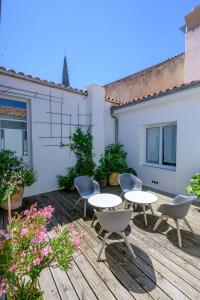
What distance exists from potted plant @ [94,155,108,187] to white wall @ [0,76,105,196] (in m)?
0.61

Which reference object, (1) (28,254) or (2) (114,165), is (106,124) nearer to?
(2) (114,165)

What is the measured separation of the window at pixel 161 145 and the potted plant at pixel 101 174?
73.5 inches

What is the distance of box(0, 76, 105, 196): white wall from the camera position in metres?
5.51

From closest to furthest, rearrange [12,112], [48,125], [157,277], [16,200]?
[157,277] < [16,200] < [12,112] < [48,125]

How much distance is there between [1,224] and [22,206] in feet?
3.29

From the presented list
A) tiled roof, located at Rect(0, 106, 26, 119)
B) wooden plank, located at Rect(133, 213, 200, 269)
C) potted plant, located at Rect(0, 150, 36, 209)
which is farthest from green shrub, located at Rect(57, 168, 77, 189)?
wooden plank, located at Rect(133, 213, 200, 269)

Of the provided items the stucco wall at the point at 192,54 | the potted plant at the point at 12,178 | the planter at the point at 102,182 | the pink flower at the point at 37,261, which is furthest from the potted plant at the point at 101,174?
the stucco wall at the point at 192,54

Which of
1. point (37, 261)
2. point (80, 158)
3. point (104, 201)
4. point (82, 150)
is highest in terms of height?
point (82, 150)

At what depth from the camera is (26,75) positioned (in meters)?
5.19

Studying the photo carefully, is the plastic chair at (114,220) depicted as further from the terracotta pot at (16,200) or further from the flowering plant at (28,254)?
the terracotta pot at (16,200)

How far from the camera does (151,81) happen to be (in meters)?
10.2

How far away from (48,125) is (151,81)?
737 cm

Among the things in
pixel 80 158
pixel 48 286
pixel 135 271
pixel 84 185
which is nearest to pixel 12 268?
pixel 48 286

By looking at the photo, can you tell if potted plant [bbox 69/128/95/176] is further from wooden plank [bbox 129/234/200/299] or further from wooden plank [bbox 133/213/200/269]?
wooden plank [bbox 129/234/200/299]
